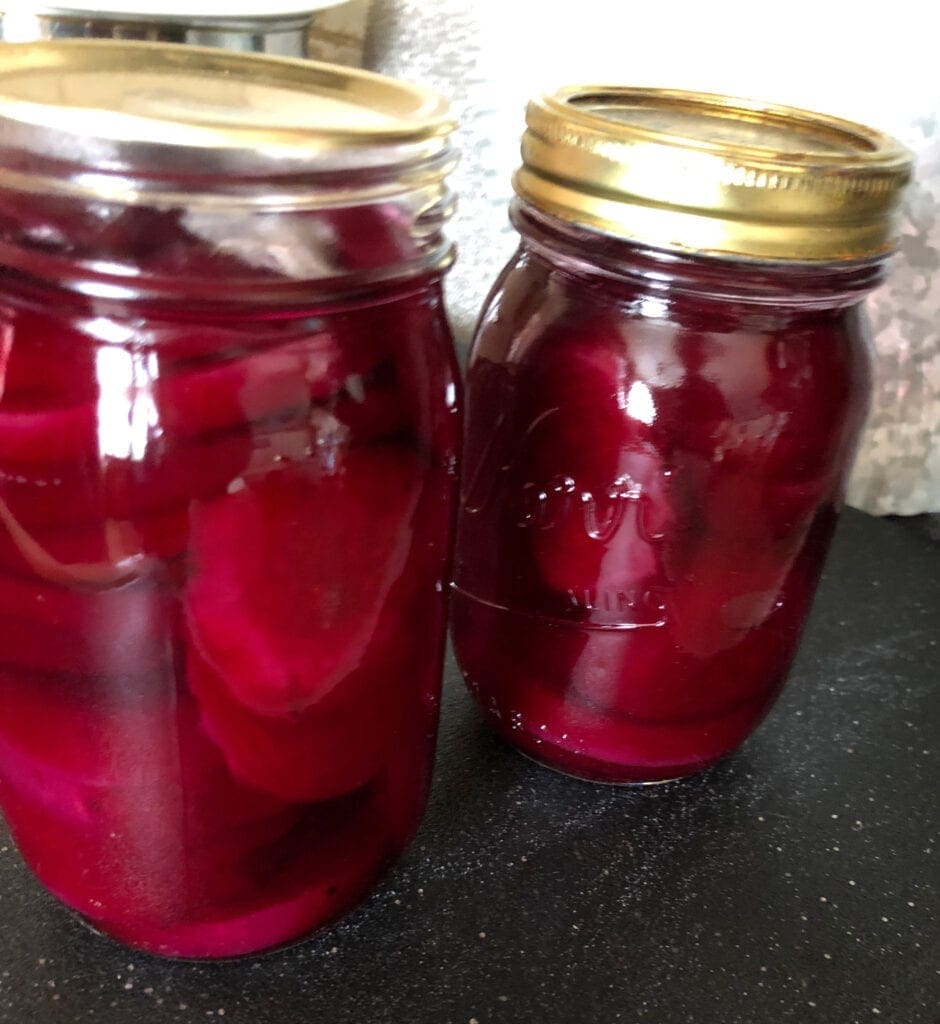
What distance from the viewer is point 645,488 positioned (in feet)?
1.34

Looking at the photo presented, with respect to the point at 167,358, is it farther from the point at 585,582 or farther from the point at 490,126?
the point at 490,126

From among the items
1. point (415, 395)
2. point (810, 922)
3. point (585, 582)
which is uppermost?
point (415, 395)

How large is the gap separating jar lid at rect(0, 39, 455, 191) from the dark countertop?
28cm

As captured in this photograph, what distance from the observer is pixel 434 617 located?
383 mm

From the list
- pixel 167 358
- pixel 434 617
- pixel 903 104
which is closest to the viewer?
pixel 167 358

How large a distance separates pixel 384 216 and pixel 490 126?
0.49 m

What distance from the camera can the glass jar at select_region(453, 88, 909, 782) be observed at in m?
0.37

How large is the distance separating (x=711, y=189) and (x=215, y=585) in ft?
0.70

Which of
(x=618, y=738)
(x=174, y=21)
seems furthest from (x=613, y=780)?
(x=174, y=21)

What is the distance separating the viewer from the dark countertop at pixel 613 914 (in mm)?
375

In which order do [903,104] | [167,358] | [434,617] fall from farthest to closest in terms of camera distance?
[903,104]
[434,617]
[167,358]

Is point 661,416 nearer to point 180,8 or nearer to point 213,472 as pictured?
point 213,472

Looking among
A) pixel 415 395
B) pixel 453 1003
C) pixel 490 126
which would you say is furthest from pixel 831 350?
pixel 490 126

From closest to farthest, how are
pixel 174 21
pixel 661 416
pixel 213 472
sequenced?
pixel 213 472 → pixel 661 416 → pixel 174 21
